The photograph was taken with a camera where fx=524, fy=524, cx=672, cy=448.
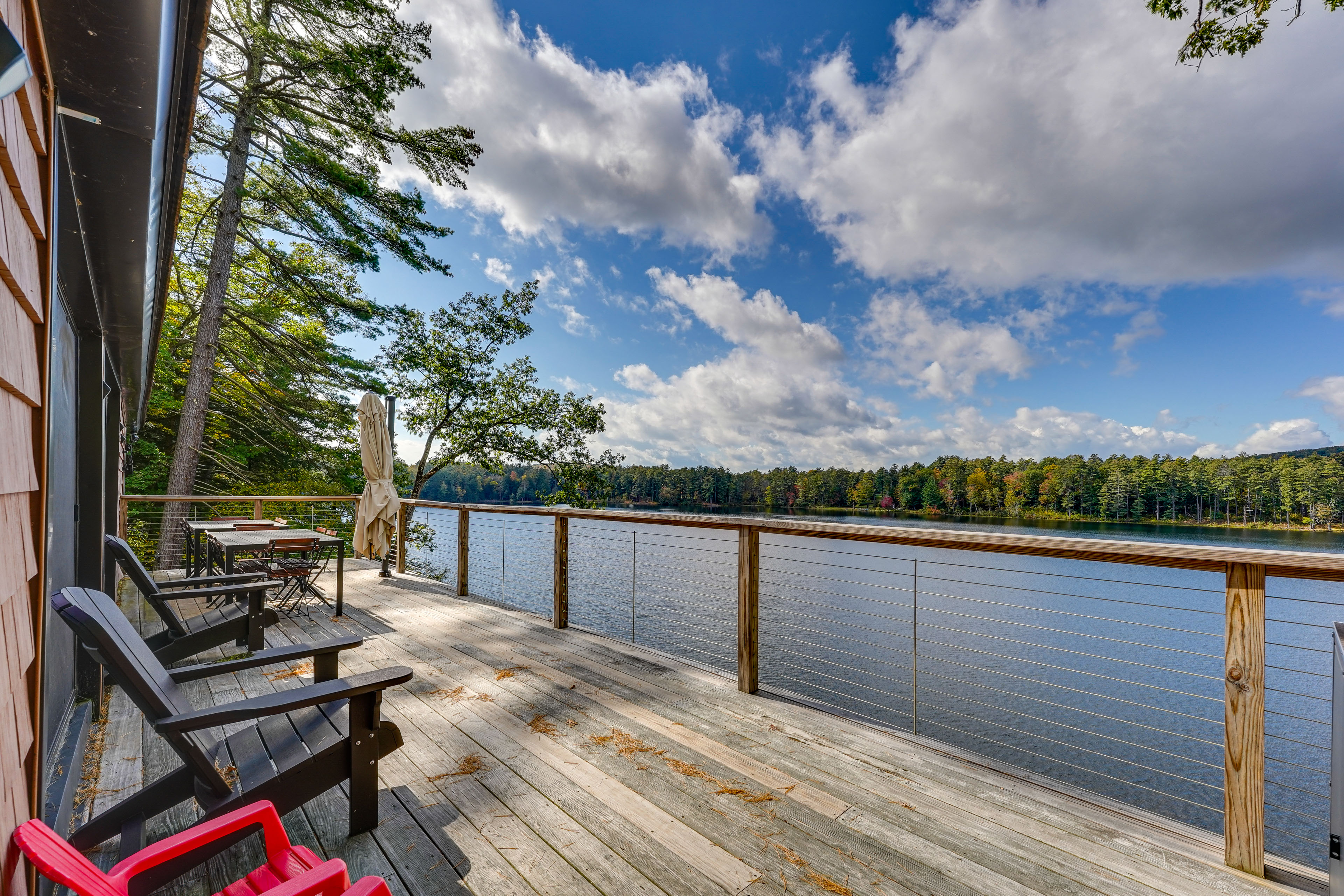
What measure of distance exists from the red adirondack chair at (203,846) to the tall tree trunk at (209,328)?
30.2 feet

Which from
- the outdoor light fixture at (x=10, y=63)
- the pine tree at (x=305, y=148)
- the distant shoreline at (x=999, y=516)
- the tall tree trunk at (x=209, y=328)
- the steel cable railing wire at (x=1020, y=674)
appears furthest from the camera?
the distant shoreline at (x=999, y=516)

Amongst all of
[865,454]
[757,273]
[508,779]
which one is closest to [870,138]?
[757,273]

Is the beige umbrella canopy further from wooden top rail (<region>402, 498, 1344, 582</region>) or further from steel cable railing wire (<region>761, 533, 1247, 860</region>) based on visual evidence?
steel cable railing wire (<region>761, 533, 1247, 860</region>)

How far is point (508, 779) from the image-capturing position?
2.13m

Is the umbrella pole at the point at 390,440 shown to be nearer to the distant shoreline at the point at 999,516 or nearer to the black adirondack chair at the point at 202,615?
the black adirondack chair at the point at 202,615

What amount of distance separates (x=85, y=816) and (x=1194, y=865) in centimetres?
375

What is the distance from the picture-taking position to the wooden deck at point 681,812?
160 cm

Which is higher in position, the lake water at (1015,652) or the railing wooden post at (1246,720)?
the railing wooden post at (1246,720)

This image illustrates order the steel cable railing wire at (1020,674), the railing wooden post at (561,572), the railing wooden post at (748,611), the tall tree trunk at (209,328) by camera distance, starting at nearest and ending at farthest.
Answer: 1. the railing wooden post at (748,611)
2. the steel cable railing wire at (1020,674)
3. the railing wooden post at (561,572)
4. the tall tree trunk at (209,328)

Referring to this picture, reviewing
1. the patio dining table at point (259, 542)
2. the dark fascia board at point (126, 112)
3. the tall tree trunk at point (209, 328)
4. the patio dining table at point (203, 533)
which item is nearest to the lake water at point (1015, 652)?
the patio dining table at point (259, 542)

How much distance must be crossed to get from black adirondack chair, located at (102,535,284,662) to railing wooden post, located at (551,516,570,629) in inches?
72.9

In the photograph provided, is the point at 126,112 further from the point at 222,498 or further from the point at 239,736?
the point at 222,498

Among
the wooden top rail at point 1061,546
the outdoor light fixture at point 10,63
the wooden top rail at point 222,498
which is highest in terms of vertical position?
the outdoor light fixture at point 10,63

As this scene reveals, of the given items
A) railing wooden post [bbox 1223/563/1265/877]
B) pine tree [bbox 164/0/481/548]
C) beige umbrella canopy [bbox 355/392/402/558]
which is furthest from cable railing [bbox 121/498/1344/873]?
pine tree [bbox 164/0/481/548]
